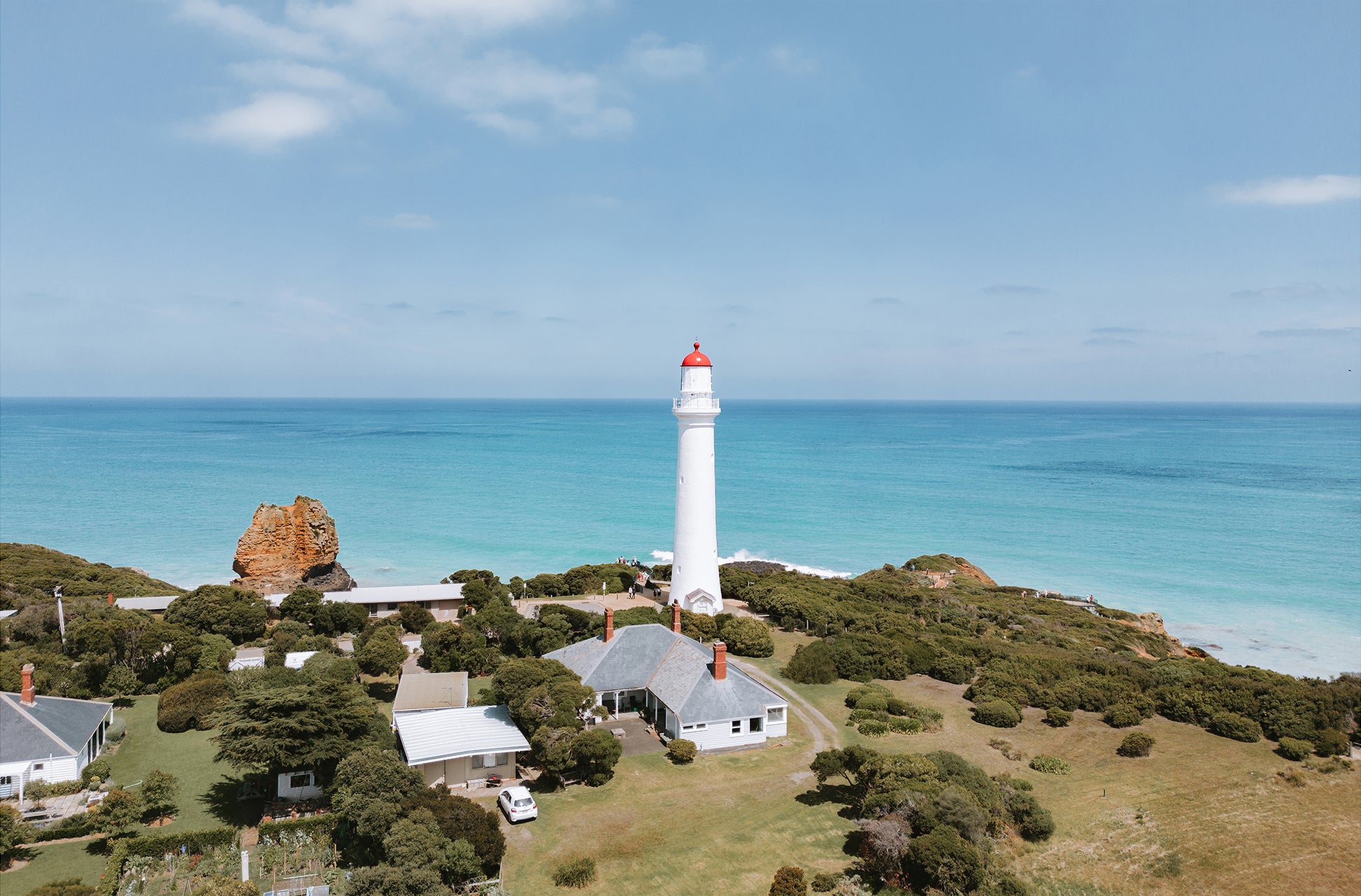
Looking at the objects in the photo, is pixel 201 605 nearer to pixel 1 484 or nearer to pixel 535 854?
pixel 535 854

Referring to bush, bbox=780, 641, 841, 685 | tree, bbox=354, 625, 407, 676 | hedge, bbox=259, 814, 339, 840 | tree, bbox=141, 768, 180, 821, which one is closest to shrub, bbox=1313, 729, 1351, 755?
bush, bbox=780, 641, 841, 685

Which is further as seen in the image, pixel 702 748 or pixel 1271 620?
pixel 1271 620

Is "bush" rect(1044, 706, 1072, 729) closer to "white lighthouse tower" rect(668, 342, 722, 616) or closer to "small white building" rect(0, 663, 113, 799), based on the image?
"white lighthouse tower" rect(668, 342, 722, 616)

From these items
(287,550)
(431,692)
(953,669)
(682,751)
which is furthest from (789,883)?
(287,550)

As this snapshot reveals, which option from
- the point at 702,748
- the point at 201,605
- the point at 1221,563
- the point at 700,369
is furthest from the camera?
the point at 1221,563

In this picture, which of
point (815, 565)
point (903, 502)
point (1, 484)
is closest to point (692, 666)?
point (815, 565)

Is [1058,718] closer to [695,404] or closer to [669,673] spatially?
[669,673]
